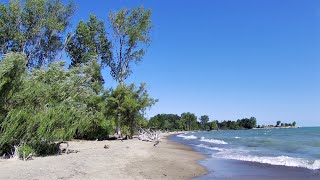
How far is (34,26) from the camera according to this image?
44.9m

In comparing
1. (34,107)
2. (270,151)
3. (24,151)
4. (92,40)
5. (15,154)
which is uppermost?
(92,40)

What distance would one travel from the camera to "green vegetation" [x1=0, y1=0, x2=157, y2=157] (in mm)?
19062

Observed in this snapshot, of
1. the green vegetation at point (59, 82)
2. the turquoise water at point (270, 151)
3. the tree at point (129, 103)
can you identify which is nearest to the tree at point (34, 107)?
the green vegetation at point (59, 82)

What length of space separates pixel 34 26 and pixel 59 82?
996 inches

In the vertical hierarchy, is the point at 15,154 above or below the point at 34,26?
below

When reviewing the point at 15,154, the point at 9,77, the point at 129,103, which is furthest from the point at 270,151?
the point at 9,77

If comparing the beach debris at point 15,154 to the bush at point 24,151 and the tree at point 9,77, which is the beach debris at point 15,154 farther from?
the tree at point 9,77

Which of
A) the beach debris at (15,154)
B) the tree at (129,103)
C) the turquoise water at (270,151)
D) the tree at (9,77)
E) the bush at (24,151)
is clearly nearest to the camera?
the tree at (9,77)

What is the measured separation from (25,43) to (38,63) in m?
4.12

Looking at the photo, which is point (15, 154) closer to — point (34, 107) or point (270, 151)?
point (34, 107)

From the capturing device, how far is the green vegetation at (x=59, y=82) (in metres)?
19.1

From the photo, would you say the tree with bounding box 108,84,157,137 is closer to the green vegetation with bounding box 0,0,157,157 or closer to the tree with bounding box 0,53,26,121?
the green vegetation with bounding box 0,0,157,157

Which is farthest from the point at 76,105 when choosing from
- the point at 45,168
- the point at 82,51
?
the point at 82,51

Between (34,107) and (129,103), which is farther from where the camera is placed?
(129,103)
